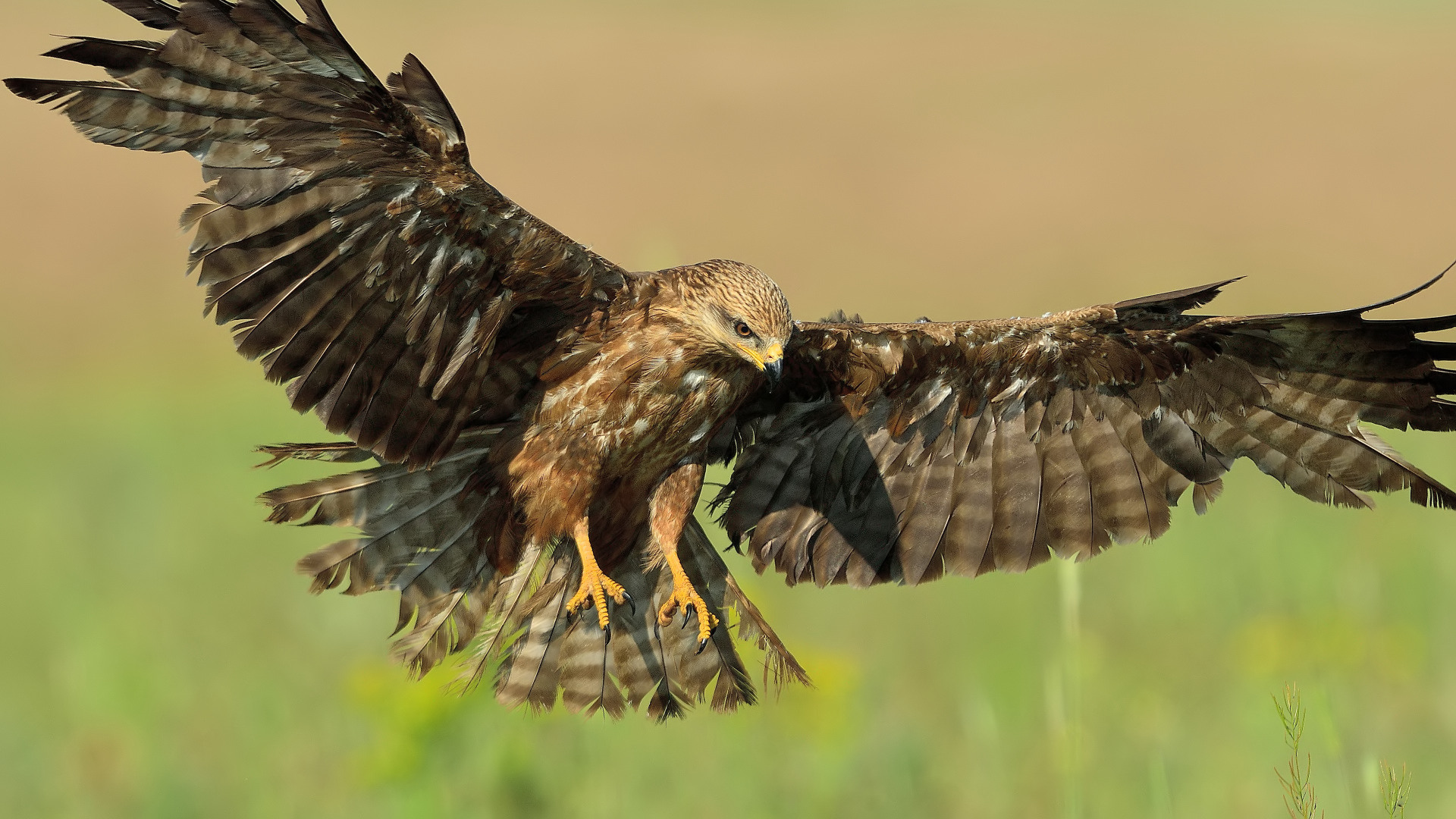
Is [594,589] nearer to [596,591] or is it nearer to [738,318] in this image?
[596,591]

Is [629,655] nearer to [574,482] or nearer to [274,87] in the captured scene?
[574,482]

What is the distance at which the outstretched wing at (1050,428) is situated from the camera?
6.00 m

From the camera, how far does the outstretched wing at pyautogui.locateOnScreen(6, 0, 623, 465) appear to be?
4406 mm

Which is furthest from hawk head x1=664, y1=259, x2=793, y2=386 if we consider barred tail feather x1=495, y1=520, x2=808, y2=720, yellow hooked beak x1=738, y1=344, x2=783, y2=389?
barred tail feather x1=495, y1=520, x2=808, y2=720

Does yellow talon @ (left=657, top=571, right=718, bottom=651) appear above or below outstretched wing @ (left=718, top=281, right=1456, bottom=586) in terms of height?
below

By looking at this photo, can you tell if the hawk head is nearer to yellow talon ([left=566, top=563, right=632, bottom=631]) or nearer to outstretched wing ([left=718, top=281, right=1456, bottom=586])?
outstretched wing ([left=718, top=281, right=1456, bottom=586])

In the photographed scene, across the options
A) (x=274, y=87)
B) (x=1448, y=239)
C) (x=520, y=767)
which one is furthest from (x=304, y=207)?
(x=1448, y=239)

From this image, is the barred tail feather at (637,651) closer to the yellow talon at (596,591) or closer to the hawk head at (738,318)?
the yellow talon at (596,591)

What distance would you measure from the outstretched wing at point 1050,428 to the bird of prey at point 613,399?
0.01 metres

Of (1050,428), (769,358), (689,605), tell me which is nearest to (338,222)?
(769,358)

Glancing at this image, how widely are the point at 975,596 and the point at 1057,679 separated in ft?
17.1

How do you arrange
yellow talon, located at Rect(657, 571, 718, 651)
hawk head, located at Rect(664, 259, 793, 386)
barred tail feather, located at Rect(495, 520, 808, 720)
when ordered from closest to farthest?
hawk head, located at Rect(664, 259, 793, 386), yellow talon, located at Rect(657, 571, 718, 651), barred tail feather, located at Rect(495, 520, 808, 720)

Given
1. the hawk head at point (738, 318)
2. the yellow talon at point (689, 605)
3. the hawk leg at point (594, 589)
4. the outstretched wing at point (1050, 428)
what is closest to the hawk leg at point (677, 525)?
the yellow talon at point (689, 605)

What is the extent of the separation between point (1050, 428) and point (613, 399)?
6.30 ft
